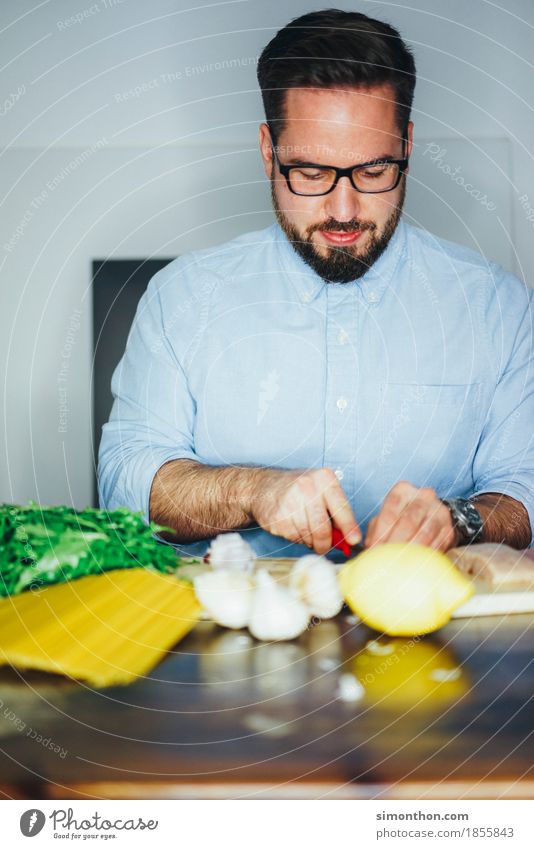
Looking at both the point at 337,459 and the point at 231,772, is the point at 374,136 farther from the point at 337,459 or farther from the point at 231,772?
the point at 231,772

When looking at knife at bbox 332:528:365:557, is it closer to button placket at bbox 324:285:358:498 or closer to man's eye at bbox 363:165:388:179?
button placket at bbox 324:285:358:498

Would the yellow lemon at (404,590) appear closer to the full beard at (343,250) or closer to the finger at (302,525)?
the finger at (302,525)

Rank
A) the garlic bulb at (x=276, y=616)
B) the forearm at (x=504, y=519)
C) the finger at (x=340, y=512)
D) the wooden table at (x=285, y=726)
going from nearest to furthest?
the wooden table at (x=285, y=726), the garlic bulb at (x=276, y=616), the finger at (x=340, y=512), the forearm at (x=504, y=519)

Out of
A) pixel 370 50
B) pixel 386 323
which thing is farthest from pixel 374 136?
pixel 386 323

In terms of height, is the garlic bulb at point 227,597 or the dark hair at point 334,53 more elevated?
the dark hair at point 334,53

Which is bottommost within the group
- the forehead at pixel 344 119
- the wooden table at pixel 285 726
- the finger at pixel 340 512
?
the wooden table at pixel 285 726

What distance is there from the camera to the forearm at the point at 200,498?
0.66 metres

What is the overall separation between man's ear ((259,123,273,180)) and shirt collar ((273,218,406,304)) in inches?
2.9

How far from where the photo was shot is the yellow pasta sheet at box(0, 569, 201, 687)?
36 centimetres

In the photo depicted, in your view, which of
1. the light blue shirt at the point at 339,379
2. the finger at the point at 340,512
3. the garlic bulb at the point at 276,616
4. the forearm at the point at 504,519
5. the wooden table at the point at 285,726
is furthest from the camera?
the light blue shirt at the point at 339,379

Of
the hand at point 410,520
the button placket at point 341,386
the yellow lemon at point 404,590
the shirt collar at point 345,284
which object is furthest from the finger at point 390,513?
the shirt collar at point 345,284
